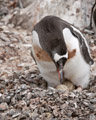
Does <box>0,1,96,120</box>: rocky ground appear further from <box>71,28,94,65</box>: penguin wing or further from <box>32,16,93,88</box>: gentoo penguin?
<box>71,28,94,65</box>: penguin wing

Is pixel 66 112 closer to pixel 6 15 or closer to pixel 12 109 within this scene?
pixel 12 109

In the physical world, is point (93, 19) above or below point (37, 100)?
above

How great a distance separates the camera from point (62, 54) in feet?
16.5

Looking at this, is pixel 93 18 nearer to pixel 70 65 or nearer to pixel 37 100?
pixel 70 65

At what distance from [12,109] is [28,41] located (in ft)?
11.7

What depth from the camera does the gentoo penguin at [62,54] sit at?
16.8ft

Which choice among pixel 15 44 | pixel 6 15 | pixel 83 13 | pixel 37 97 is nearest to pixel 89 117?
pixel 37 97

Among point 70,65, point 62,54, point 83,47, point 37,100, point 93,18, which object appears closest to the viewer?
point 37,100

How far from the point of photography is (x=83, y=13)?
864 centimetres

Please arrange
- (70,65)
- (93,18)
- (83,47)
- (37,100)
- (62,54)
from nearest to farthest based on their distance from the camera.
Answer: (37,100)
(62,54)
(70,65)
(83,47)
(93,18)

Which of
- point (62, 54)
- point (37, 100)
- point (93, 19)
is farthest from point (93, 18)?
point (37, 100)

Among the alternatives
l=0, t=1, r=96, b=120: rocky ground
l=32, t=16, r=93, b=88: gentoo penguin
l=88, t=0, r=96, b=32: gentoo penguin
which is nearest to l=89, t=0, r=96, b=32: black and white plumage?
l=88, t=0, r=96, b=32: gentoo penguin

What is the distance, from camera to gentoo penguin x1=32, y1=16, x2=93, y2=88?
16.8 feet

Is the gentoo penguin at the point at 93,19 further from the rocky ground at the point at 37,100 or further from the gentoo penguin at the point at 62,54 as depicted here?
the gentoo penguin at the point at 62,54
